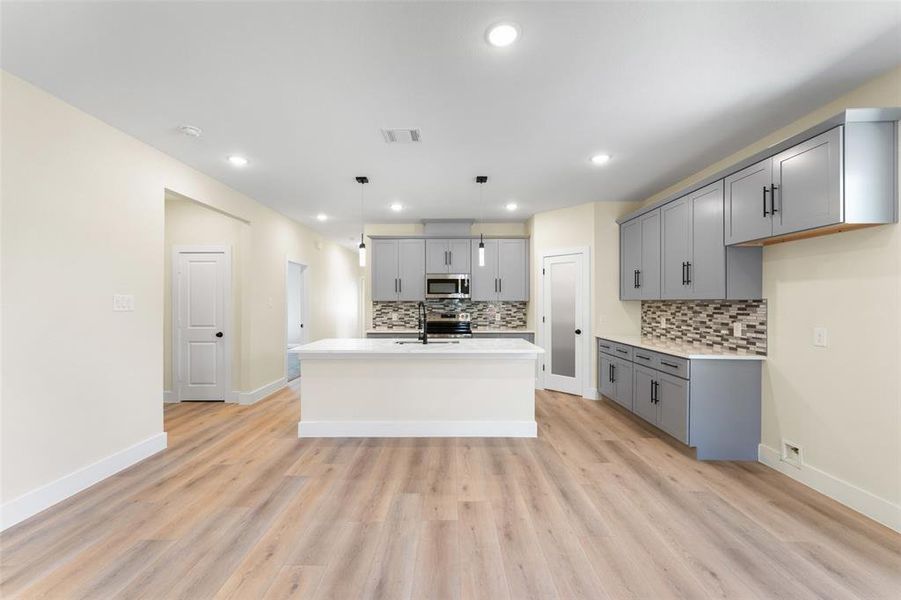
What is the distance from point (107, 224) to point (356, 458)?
274 centimetres

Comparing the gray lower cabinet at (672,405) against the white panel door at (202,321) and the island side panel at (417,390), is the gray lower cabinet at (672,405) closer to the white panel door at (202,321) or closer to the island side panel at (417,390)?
the island side panel at (417,390)

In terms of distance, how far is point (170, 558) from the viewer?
1863 millimetres

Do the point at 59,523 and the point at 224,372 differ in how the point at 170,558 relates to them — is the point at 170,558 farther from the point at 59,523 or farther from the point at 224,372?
the point at 224,372

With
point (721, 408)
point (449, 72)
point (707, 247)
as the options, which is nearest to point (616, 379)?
point (721, 408)

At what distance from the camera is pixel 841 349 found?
2.39 m

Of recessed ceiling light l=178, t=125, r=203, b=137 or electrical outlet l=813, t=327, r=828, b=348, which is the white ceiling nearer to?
recessed ceiling light l=178, t=125, r=203, b=137

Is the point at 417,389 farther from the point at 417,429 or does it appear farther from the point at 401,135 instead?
the point at 401,135

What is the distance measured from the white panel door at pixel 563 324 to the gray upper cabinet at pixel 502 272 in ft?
1.67

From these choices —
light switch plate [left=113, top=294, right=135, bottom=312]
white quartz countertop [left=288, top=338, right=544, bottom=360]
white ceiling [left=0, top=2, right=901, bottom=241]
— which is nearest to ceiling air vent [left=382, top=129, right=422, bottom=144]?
white ceiling [left=0, top=2, right=901, bottom=241]

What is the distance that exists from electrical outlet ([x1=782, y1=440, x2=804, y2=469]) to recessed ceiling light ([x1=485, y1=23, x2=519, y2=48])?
350 centimetres

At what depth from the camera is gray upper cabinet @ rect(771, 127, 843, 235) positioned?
215 centimetres

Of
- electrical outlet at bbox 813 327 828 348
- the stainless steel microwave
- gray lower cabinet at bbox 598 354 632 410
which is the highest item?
the stainless steel microwave

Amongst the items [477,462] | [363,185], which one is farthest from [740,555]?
[363,185]

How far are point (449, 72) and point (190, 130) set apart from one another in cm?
218
